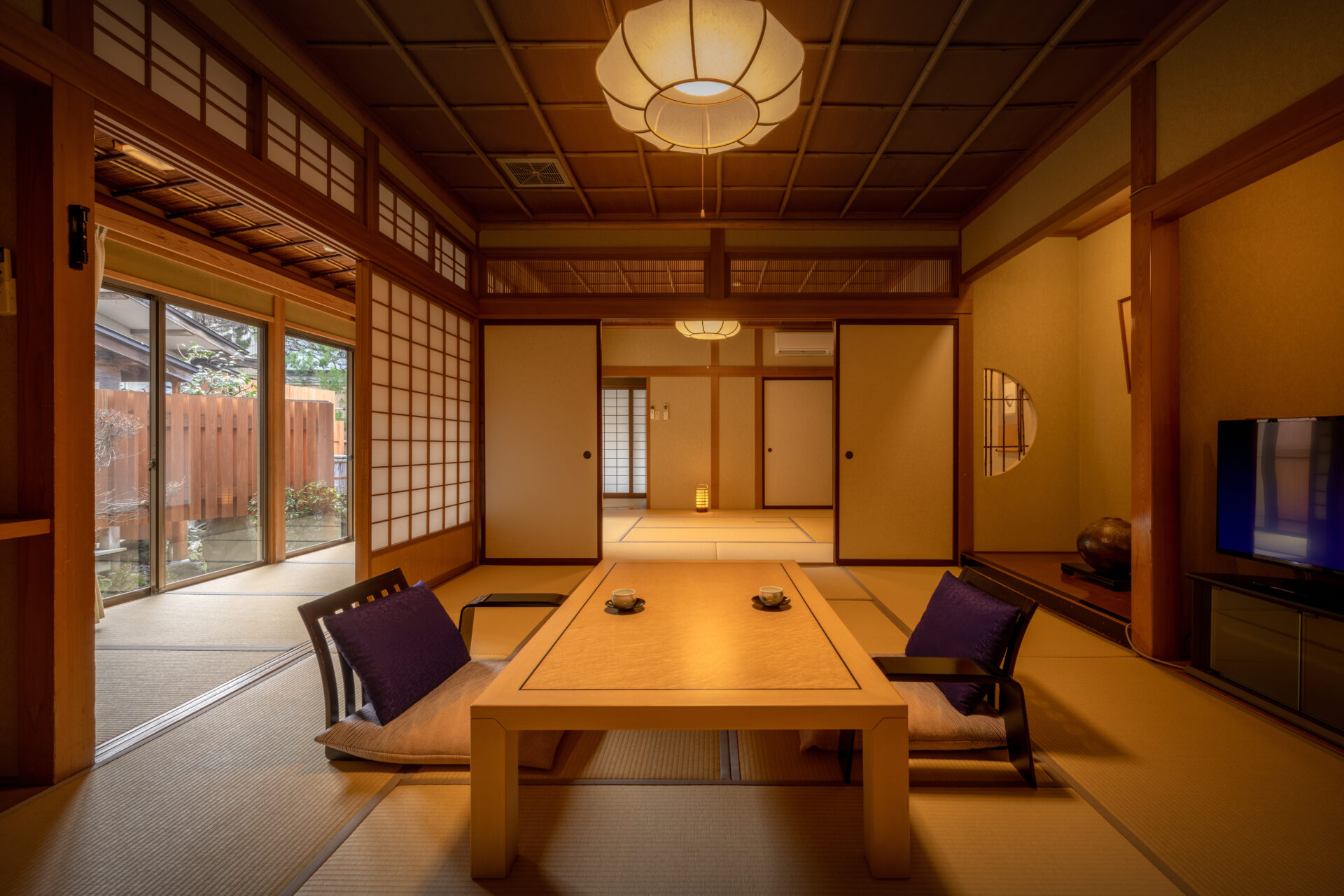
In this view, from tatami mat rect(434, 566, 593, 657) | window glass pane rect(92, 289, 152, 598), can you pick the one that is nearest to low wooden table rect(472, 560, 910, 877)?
tatami mat rect(434, 566, 593, 657)

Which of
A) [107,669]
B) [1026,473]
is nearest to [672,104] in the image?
[107,669]

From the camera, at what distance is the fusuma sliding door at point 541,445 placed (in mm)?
4984

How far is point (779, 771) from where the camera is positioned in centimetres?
178

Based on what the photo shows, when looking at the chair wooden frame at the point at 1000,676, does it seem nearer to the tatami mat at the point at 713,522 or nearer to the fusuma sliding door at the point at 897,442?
the fusuma sliding door at the point at 897,442

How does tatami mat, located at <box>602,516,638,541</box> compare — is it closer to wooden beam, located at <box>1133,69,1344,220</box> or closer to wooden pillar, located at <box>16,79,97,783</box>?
wooden pillar, located at <box>16,79,97,783</box>

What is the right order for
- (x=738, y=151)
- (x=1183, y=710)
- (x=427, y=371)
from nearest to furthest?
(x=1183, y=710), (x=738, y=151), (x=427, y=371)

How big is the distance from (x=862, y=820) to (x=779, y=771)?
0.99 ft

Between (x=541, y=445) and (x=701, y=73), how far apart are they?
364cm

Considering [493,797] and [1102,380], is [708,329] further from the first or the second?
[493,797]

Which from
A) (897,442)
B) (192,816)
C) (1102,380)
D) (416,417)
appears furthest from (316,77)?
(1102,380)

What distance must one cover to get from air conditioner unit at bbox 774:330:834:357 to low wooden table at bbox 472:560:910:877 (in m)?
7.06

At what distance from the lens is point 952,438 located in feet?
15.9

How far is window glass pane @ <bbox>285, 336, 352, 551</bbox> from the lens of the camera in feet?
17.9

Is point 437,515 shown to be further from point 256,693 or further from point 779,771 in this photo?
point 779,771
